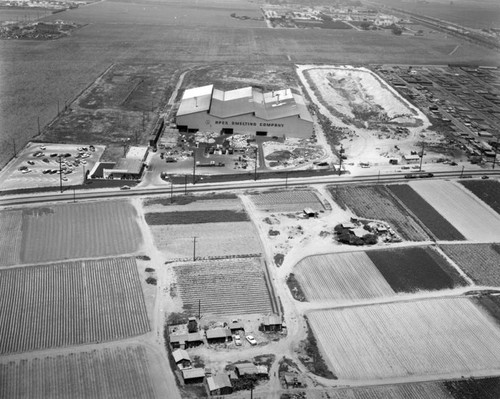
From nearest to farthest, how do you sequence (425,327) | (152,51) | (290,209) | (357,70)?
(425,327) → (290,209) → (357,70) → (152,51)

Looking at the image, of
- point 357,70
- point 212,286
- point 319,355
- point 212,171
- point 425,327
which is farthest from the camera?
point 357,70

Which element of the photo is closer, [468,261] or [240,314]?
[240,314]

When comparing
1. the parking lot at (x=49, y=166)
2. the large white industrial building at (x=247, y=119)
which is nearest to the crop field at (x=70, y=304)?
the parking lot at (x=49, y=166)

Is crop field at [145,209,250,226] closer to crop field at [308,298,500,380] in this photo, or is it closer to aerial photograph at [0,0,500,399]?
aerial photograph at [0,0,500,399]

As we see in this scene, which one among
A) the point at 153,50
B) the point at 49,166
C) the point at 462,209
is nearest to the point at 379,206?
the point at 462,209

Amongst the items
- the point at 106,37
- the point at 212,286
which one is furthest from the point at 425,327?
the point at 106,37

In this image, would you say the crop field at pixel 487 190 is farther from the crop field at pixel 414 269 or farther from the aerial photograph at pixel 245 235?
the crop field at pixel 414 269

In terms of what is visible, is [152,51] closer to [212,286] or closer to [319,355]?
[212,286]
